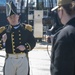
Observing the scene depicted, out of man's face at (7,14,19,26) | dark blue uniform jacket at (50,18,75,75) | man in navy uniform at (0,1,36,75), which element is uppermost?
dark blue uniform jacket at (50,18,75,75)

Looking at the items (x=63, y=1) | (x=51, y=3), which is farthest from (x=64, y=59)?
(x=51, y=3)

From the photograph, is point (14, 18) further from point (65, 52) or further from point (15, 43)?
point (65, 52)

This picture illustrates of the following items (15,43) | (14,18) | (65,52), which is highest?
(65,52)

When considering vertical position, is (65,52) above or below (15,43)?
above

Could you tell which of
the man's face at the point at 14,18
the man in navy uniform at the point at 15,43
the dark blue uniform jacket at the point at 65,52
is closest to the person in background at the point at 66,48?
the dark blue uniform jacket at the point at 65,52

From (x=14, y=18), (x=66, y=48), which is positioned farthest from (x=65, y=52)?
(x=14, y=18)

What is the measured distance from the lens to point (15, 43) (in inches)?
207

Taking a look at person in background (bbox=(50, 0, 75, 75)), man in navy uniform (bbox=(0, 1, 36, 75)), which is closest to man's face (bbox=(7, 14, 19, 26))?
man in navy uniform (bbox=(0, 1, 36, 75))

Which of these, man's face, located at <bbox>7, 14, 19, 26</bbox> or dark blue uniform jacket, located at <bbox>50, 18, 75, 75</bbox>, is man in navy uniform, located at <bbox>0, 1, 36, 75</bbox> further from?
dark blue uniform jacket, located at <bbox>50, 18, 75, 75</bbox>

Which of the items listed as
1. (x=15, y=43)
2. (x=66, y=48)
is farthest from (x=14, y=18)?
(x=66, y=48)

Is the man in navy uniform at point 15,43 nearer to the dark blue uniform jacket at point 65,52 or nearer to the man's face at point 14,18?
the man's face at point 14,18

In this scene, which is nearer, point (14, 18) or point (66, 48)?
point (66, 48)

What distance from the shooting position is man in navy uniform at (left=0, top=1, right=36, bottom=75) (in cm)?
514

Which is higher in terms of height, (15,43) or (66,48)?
(66,48)
